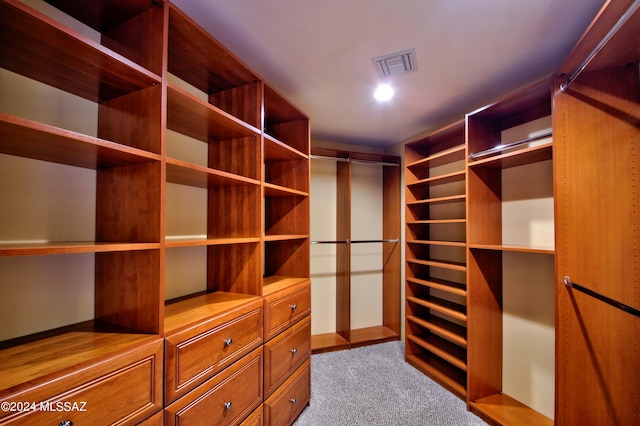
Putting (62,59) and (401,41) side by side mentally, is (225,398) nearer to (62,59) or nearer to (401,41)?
(62,59)

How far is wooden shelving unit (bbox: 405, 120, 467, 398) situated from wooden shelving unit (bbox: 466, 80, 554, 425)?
186 millimetres

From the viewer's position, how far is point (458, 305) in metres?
2.46

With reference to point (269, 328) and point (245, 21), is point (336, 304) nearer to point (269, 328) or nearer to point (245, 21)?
point (269, 328)

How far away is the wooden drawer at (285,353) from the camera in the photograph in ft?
5.14

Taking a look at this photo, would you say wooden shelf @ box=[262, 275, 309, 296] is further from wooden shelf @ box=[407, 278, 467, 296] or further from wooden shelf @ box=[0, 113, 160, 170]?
Result: wooden shelf @ box=[407, 278, 467, 296]

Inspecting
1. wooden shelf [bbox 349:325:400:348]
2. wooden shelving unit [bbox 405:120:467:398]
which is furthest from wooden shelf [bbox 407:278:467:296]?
wooden shelf [bbox 349:325:400:348]

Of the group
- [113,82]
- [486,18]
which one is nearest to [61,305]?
[113,82]

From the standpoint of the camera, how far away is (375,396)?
215 cm

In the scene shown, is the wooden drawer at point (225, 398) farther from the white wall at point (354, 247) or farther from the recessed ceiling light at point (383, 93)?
the recessed ceiling light at point (383, 93)

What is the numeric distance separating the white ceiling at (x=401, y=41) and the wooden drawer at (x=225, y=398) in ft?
5.88

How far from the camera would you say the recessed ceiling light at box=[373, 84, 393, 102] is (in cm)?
198

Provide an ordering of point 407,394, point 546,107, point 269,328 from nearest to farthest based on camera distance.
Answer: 1. point 269,328
2. point 546,107
3. point 407,394

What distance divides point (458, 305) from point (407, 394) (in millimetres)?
920

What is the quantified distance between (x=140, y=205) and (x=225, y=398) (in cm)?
100
